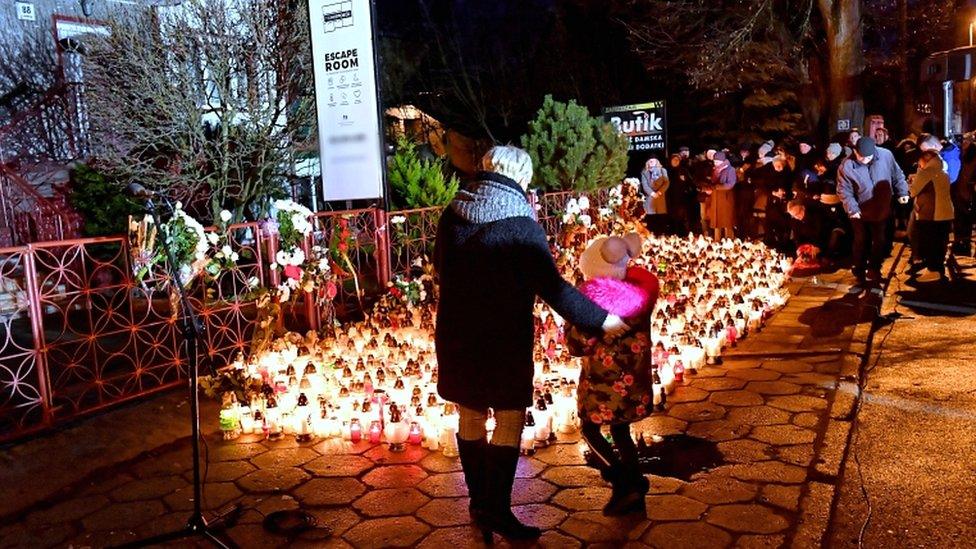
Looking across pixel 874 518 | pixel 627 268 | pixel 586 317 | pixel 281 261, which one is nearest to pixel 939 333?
pixel 874 518

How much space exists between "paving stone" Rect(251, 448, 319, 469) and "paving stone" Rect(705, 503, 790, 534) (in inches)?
101

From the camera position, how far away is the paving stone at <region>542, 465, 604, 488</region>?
4.52m

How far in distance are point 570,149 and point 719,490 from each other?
8.46m

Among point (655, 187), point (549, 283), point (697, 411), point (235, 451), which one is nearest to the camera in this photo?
point (549, 283)

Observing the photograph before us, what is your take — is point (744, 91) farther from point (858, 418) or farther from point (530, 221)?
point (530, 221)

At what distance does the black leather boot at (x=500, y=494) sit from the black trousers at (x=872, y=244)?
24.0 ft

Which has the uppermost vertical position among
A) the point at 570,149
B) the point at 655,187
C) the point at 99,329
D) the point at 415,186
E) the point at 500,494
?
the point at 570,149

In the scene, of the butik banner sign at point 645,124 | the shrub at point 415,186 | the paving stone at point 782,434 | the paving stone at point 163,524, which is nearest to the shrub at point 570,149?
the shrub at point 415,186

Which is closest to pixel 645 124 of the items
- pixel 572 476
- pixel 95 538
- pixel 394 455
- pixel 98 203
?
pixel 98 203

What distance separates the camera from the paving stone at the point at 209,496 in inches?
178

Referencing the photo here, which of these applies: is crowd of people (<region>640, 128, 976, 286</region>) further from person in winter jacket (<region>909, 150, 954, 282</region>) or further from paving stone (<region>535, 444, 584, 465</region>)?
paving stone (<region>535, 444, 584, 465</region>)

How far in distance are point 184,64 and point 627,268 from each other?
10.9 meters

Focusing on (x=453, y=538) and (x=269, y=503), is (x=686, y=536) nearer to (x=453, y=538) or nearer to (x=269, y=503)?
(x=453, y=538)

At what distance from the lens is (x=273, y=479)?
4832 mm
